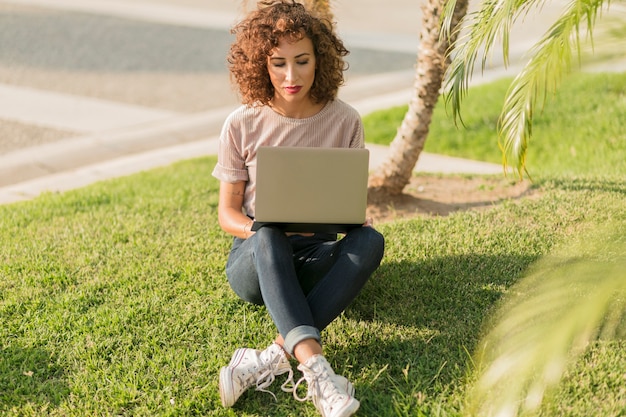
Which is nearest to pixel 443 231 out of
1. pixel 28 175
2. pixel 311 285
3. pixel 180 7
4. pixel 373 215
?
pixel 373 215

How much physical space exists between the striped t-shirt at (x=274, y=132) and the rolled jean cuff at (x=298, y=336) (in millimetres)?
781

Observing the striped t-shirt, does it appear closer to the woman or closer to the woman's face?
the woman

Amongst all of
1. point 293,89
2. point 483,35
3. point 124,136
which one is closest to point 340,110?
point 293,89

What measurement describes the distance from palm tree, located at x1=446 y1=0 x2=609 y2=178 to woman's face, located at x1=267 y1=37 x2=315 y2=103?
0.54m

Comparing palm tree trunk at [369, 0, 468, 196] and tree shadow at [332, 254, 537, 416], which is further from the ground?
palm tree trunk at [369, 0, 468, 196]

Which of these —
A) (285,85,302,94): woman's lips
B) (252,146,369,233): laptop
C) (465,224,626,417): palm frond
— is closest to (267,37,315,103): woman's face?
(285,85,302,94): woman's lips

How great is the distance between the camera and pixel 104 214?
474 centimetres

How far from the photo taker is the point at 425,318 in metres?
3.31

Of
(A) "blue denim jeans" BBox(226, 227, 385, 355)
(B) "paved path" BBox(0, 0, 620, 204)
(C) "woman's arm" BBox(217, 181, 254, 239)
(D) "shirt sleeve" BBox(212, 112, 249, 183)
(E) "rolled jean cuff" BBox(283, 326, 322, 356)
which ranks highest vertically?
(D) "shirt sleeve" BBox(212, 112, 249, 183)

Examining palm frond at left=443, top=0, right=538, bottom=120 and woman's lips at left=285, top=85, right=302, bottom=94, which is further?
woman's lips at left=285, top=85, right=302, bottom=94

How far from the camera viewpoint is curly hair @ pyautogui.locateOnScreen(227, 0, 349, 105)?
318cm

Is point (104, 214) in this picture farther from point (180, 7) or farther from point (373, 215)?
point (180, 7)

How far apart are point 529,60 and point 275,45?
96cm

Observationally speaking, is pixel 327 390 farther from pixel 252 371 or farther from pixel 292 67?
pixel 292 67
